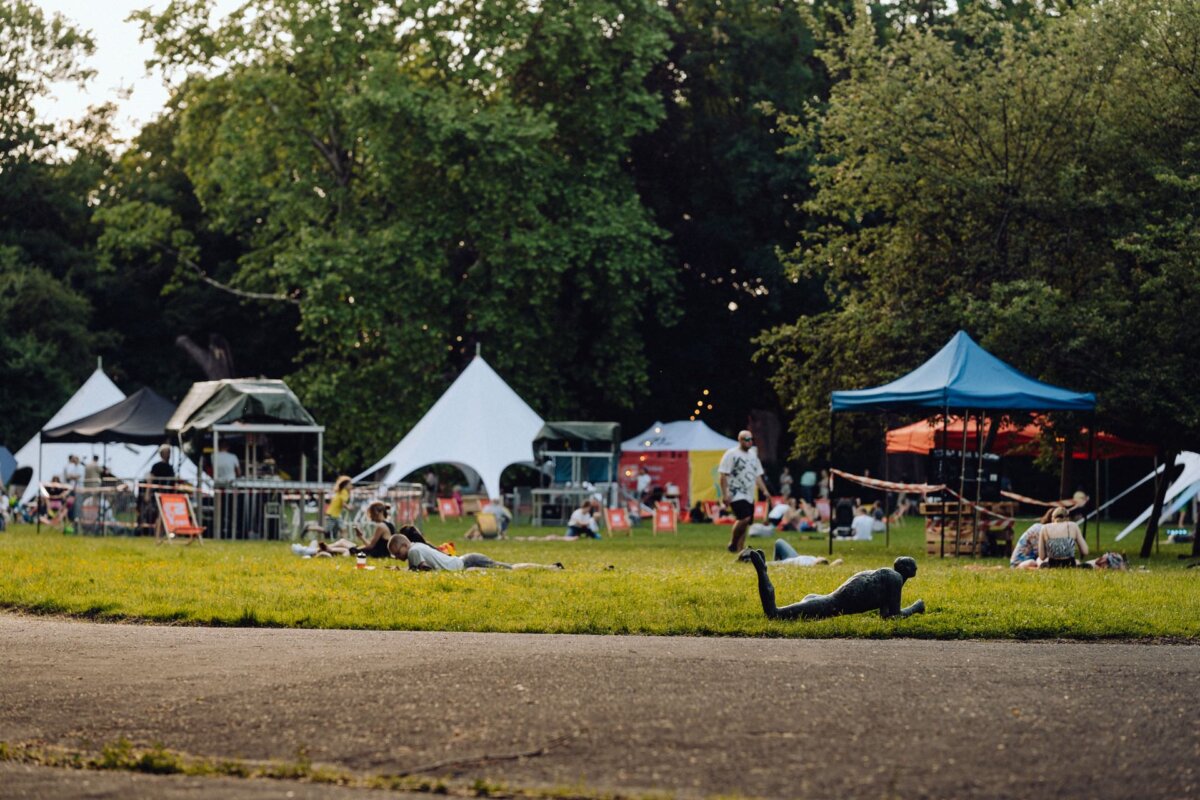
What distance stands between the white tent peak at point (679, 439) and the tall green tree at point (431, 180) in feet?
8.15

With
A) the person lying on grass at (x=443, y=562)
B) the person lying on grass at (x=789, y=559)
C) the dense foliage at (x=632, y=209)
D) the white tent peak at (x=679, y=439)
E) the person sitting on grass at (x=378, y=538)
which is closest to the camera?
the person lying on grass at (x=443, y=562)

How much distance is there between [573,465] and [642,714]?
106 feet

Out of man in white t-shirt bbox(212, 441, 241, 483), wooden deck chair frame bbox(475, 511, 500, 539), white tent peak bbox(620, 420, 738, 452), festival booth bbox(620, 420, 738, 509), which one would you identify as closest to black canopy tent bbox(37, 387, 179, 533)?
man in white t-shirt bbox(212, 441, 241, 483)

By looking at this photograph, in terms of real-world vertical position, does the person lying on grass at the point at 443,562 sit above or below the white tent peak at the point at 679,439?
below

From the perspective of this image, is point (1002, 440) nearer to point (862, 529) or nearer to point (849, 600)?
point (862, 529)

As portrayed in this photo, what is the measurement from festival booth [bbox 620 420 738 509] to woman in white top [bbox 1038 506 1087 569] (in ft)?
87.4

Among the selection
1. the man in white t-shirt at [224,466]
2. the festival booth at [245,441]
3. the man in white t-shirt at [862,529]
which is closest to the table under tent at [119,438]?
the festival booth at [245,441]

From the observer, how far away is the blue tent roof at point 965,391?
24672 millimetres

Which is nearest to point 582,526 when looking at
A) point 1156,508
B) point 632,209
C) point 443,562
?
point 1156,508

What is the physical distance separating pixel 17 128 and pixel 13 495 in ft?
58.9

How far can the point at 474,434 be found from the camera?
3581 cm

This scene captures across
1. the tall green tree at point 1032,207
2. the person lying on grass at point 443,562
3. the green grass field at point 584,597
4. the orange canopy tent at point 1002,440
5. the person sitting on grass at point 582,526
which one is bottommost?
the green grass field at point 584,597

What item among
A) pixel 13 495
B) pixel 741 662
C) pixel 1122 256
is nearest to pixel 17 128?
pixel 13 495

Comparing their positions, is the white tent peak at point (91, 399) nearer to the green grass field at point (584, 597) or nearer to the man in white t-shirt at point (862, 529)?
the man in white t-shirt at point (862, 529)
